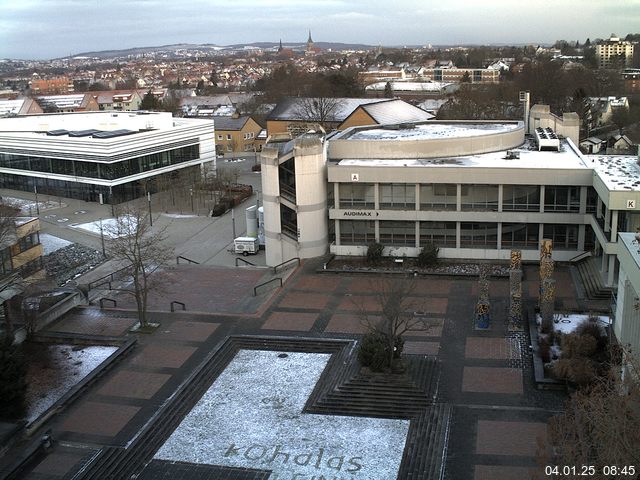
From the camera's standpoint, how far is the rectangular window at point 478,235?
122 ft

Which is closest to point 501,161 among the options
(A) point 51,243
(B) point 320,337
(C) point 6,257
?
(B) point 320,337

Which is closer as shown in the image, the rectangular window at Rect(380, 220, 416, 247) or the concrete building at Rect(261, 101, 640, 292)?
the concrete building at Rect(261, 101, 640, 292)

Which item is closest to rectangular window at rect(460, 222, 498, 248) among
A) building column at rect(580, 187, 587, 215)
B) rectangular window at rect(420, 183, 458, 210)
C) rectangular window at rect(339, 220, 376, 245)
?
rectangular window at rect(420, 183, 458, 210)

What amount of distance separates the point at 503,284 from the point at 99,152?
119 feet

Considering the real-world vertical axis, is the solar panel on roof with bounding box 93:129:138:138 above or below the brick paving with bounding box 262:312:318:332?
above

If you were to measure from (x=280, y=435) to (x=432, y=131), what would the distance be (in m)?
29.1

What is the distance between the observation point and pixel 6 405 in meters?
22.3

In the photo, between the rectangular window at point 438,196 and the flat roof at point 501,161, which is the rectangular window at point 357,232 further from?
the flat roof at point 501,161

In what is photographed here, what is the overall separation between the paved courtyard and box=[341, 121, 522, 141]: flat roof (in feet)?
35.6

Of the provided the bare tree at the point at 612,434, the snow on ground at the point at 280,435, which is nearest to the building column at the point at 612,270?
the snow on ground at the point at 280,435

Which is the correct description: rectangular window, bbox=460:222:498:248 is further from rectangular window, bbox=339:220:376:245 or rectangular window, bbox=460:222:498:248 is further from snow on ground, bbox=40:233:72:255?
snow on ground, bbox=40:233:72:255

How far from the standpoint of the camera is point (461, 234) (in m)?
37.4

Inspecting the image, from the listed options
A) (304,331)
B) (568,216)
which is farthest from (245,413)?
(568,216)

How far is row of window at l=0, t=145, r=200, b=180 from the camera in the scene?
58.0 m
